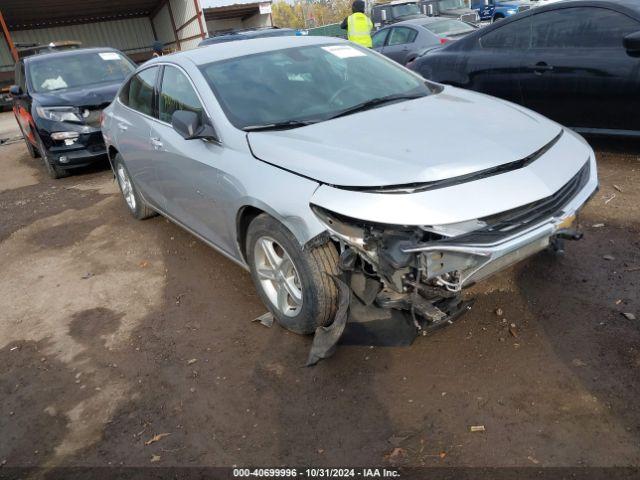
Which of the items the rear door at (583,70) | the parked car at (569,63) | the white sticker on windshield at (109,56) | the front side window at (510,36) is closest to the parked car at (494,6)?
the white sticker on windshield at (109,56)

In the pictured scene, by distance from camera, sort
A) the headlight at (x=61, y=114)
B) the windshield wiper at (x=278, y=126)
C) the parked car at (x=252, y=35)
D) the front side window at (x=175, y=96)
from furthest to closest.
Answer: the parked car at (x=252, y=35)
the headlight at (x=61, y=114)
the front side window at (x=175, y=96)
the windshield wiper at (x=278, y=126)

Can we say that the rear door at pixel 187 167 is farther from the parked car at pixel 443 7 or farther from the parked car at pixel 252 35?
the parked car at pixel 443 7

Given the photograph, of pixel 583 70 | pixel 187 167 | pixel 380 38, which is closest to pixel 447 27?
pixel 380 38

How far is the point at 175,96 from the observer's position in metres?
3.99

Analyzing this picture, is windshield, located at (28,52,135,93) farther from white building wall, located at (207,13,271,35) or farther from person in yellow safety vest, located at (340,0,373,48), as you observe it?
white building wall, located at (207,13,271,35)

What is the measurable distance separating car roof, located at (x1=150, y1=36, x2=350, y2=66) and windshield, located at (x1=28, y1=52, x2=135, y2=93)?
4.93 meters

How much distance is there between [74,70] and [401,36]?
6.40 metres

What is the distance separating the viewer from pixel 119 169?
5746 mm

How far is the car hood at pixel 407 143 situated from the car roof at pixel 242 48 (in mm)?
1071

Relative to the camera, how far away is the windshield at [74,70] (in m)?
8.39

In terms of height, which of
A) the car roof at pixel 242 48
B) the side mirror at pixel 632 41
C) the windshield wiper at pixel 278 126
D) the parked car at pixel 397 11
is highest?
the car roof at pixel 242 48

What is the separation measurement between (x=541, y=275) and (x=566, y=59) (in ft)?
9.18

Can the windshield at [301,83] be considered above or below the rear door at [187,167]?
above

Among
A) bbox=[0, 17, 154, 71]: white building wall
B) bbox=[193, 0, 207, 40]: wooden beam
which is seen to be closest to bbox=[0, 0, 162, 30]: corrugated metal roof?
bbox=[0, 17, 154, 71]: white building wall
